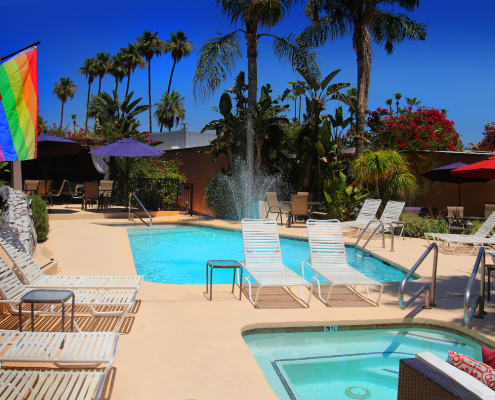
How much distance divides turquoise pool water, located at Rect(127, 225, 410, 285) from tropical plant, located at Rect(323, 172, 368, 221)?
133 inches

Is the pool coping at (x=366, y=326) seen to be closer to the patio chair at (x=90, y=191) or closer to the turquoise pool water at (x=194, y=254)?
the turquoise pool water at (x=194, y=254)

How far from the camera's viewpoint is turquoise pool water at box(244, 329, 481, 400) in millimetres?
3391

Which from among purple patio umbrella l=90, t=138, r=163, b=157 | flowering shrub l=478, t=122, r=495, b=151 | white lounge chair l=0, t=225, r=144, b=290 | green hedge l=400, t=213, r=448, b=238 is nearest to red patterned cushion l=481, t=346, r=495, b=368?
white lounge chair l=0, t=225, r=144, b=290

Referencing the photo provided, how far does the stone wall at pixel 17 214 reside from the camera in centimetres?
560

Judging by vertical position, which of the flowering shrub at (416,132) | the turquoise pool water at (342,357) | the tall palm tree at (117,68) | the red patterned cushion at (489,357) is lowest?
the turquoise pool water at (342,357)

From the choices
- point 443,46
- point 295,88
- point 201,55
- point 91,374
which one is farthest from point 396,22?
point 91,374

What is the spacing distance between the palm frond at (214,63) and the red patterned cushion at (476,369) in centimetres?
1378

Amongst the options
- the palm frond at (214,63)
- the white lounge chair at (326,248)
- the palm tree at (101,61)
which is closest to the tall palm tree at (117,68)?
the palm tree at (101,61)

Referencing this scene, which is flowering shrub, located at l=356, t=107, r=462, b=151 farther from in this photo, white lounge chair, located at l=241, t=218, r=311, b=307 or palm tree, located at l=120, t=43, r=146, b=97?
palm tree, located at l=120, t=43, r=146, b=97

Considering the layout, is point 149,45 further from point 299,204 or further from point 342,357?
point 342,357

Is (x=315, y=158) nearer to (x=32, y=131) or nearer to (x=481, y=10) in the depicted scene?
(x=481, y=10)

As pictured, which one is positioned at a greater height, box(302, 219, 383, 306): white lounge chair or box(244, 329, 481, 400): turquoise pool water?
box(302, 219, 383, 306): white lounge chair

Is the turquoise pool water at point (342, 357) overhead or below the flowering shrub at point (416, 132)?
below

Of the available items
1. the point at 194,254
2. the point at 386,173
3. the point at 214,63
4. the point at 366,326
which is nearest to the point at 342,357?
the point at 366,326
